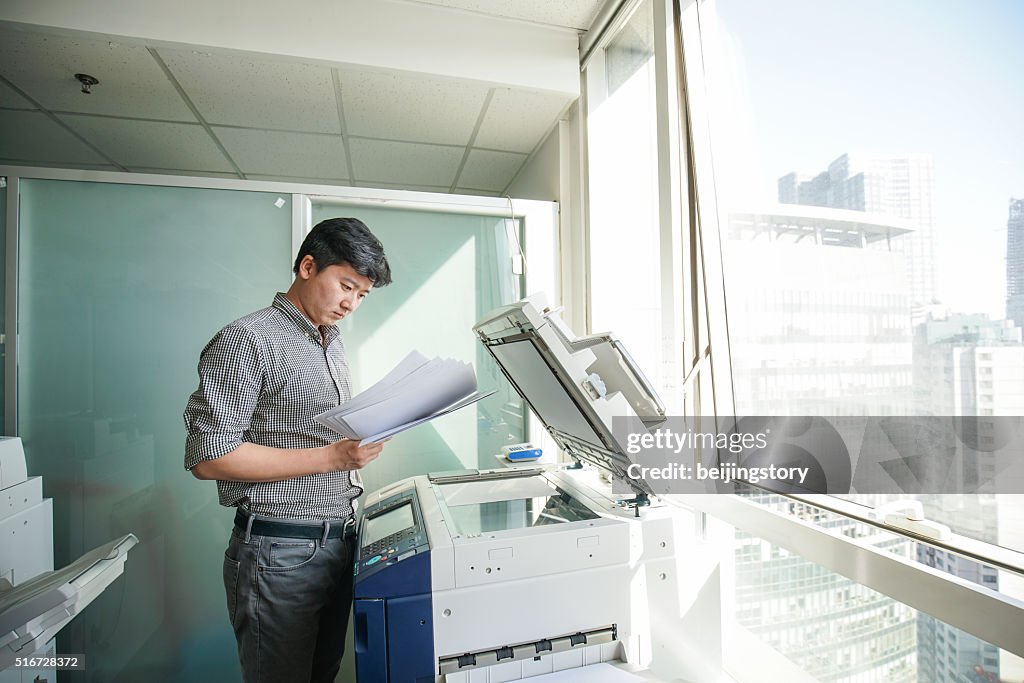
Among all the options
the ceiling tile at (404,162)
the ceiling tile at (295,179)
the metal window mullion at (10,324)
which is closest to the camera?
the metal window mullion at (10,324)

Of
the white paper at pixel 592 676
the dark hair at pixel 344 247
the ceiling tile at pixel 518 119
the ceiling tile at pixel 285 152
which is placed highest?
the ceiling tile at pixel 285 152

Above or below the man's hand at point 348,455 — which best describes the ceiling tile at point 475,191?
above

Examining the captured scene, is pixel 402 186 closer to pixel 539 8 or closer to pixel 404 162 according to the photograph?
pixel 404 162

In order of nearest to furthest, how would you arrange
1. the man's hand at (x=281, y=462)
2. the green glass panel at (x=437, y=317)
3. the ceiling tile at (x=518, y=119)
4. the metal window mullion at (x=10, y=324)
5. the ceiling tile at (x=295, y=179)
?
the man's hand at (x=281, y=462), the metal window mullion at (x=10, y=324), the green glass panel at (x=437, y=317), the ceiling tile at (x=518, y=119), the ceiling tile at (x=295, y=179)

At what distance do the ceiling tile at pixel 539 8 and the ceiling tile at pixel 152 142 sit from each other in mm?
1354

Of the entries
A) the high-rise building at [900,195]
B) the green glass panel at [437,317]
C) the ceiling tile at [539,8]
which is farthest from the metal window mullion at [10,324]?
the high-rise building at [900,195]

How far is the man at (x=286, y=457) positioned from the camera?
100 cm

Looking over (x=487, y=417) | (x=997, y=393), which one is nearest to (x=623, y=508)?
Result: (x=997, y=393)

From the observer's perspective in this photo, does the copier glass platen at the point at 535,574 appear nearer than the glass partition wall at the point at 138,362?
Yes

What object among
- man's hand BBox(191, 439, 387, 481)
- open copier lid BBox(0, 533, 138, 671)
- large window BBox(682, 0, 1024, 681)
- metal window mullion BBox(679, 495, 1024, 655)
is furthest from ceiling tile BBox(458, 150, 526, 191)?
open copier lid BBox(0, 533, 138, 671)

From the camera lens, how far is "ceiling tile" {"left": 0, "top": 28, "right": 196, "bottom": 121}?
63.0 inches

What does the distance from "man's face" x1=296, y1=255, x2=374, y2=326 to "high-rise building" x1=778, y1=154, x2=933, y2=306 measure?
1019 mm

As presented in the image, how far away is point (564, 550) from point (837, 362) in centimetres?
67

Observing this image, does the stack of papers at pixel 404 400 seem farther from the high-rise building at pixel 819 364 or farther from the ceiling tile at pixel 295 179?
the ceiling tile at pixel 295 179
